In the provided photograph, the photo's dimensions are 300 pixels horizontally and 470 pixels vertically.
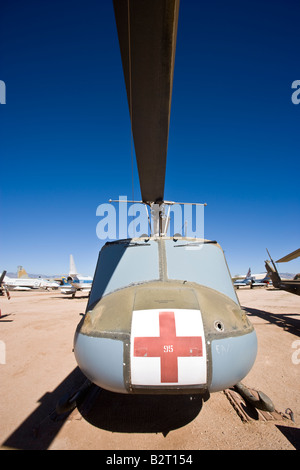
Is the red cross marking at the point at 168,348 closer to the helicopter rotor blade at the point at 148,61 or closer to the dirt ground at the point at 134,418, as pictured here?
the dirt ground at the point at 134,418

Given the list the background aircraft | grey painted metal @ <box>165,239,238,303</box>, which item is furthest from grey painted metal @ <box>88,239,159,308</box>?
the background aircraft

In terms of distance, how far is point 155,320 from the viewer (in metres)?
2.01

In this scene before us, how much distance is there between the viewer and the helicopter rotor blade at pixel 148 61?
1617mm

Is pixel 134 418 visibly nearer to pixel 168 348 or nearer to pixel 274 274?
pixel 168 348

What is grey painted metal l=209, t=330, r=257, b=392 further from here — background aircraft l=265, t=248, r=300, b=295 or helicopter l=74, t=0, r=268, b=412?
background aircraft l=265, t=248, r=300, b=295

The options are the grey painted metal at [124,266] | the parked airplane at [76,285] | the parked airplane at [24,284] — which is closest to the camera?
the grey painted metal at [124,266]

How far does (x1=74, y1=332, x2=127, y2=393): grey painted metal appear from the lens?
191 centimetres

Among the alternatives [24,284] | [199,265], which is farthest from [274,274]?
[24,284]

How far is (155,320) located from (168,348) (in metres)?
0.27

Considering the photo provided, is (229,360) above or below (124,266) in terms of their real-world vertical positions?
below

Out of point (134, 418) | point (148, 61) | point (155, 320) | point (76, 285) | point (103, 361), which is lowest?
point (76, 285)

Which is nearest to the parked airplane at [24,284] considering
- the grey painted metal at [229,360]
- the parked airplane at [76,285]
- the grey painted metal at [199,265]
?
the parked airplane at [76,285]
